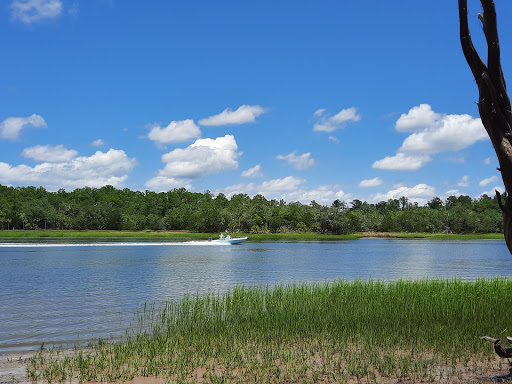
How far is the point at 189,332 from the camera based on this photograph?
13820mm

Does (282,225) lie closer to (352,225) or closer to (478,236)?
(352,225)

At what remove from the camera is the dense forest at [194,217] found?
5207 inches

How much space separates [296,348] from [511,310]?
26.5 feet

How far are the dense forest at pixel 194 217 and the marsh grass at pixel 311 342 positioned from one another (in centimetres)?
11536

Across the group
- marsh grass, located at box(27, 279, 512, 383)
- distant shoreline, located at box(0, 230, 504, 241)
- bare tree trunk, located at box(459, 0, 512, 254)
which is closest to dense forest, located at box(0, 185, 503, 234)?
distant shoreline, located at box(0, 230, 504, 241)

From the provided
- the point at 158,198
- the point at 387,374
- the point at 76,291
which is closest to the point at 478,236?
the point at 158,198

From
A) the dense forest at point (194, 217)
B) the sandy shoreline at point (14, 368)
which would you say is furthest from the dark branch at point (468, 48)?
the dense forest at point (194, 217)

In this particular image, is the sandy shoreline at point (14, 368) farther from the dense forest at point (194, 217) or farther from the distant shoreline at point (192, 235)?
Result: the dense forest at point (194, 217)

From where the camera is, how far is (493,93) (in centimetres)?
690

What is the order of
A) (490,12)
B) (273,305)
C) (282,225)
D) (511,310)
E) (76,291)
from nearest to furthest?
1. (490,12)
2. (511,310)
3. (273,305)
4. (76,291)
5. (282,225)

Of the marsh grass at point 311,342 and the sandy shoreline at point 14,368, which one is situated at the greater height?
the marsh grass at point 311,342

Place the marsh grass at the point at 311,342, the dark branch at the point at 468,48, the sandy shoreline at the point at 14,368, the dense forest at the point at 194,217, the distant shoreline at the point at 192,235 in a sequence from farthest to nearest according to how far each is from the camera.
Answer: the dense forest at the point at 194,217 → the distant shoreline at the point at 192,235 → the sandy shoreline at the point at 14,368 → the marsh grass at the point at 311,342 → the dark branch at the point at 468,48

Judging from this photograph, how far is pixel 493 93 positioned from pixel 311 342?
27.0 feet

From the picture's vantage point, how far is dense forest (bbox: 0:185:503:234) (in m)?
132
